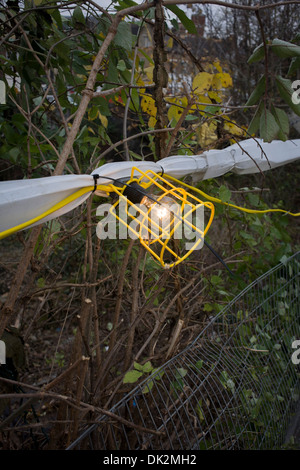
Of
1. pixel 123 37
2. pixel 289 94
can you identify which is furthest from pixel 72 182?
pixel 289 94

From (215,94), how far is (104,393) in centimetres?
164

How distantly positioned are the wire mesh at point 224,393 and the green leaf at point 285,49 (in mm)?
1097

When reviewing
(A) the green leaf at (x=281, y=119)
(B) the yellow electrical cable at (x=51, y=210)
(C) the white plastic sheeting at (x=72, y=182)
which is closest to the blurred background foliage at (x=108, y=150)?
(A) the green leaf at (x=281, y=119)

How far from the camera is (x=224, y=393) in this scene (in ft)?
7.50

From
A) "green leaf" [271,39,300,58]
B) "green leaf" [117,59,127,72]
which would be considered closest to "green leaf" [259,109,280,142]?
"green leaf" [271,39,300,58]

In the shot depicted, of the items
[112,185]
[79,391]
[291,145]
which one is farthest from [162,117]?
[79,391]

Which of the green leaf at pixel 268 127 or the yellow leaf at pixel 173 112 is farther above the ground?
the yellow leaf at pixel 173 112

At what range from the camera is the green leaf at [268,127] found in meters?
1.62

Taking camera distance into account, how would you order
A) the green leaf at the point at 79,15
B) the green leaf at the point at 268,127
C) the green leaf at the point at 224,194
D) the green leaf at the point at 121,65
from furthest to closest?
the green leaf at the point at 224,194 → the green leaf at the point at 121,65 → the green leaf at the point at 79,15 → the green leaf at the point at 268,127

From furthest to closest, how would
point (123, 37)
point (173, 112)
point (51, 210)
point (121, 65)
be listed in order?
1. point (173, 112)
2. point (121, 65)
3. point (123, 37)
4. point (51, 210)

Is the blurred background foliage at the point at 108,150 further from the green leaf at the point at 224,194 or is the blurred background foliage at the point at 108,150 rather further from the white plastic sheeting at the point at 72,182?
the white plastic sheeting at the point at 72,182

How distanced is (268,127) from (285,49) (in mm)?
283

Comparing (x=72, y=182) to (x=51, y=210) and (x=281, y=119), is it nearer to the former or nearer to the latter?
(x=51, y=210)
